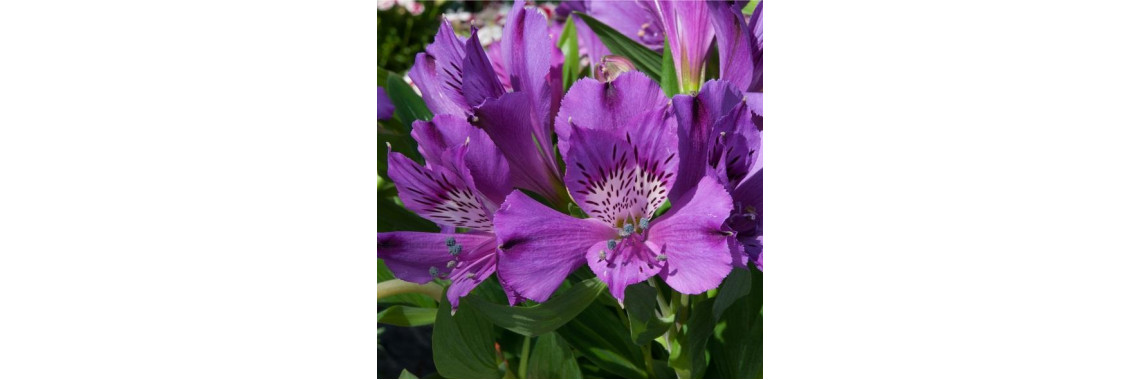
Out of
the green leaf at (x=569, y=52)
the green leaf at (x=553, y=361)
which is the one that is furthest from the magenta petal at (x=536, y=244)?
the green leaf at (x=569, y=52)

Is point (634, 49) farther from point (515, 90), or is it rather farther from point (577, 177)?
point (577, 177)

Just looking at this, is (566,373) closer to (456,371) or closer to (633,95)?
(456,371)

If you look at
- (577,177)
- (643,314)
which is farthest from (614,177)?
(643,314)

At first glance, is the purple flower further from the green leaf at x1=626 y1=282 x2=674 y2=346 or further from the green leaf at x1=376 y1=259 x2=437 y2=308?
the green leaf at x1=626 y1=282 x2=674 y2=346

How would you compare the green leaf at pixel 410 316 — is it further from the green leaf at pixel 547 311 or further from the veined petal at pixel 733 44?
the veined petal at pixel 733 44

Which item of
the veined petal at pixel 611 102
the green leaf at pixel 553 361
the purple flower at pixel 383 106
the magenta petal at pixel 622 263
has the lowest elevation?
the green leaf at pixel 553 361

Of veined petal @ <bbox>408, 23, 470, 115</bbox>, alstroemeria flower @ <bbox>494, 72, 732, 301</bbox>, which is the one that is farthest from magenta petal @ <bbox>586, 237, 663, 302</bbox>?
veined petal @ <bbox>408, 23, 470, 115</bbox>
